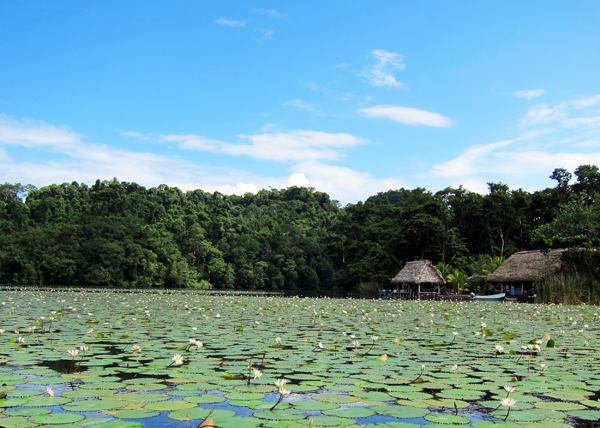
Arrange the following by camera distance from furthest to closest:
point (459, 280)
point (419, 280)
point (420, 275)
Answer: point (459, 280)
point (420, 275)
point (419, 280)

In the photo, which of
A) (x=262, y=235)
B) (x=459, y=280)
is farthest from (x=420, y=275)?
(x=262, y=235)

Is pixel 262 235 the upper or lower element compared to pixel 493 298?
upper

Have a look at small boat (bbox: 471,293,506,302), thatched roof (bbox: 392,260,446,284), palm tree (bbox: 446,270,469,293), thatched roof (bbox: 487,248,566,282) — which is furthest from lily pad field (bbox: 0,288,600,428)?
palm tree (bbox: 446,270,469,293)

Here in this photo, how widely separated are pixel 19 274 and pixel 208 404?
161ft

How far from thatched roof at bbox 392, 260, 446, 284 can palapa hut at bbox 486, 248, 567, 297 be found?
131 inches

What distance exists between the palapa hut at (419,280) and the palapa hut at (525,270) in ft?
11.3

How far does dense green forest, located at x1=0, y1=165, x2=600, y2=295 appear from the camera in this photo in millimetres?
36875

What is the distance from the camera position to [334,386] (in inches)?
153

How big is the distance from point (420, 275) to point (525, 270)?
6.30m

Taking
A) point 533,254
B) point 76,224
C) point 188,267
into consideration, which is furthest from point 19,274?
point 533,254

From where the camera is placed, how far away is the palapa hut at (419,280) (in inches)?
1208

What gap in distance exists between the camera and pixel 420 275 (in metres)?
30.7

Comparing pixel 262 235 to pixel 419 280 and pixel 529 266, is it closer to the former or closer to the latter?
pixel 419 280

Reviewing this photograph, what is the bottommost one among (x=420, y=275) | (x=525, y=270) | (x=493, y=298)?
(x=493, y=298)
